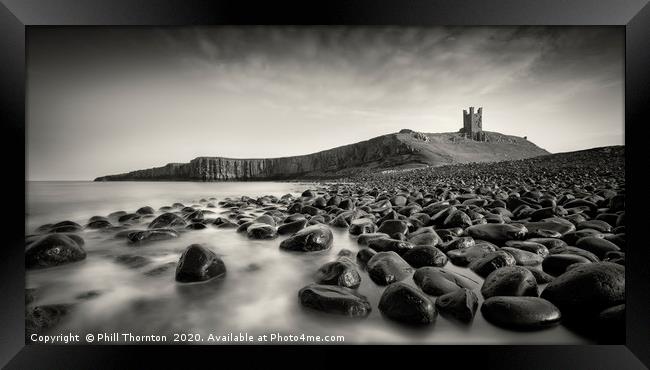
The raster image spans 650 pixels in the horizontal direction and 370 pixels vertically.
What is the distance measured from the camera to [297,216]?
3.41 m

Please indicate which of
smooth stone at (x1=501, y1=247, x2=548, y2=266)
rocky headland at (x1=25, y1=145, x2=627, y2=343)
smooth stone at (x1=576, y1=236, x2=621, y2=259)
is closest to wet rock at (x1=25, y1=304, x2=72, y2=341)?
rocky headland at (x1=25, y1=145, x2=627, y2=343)

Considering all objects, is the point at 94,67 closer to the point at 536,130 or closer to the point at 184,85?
the point at 184,85

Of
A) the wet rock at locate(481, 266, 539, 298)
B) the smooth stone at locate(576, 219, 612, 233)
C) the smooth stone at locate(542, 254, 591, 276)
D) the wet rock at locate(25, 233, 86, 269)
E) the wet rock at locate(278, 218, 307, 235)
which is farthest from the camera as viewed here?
the wet rock at locate(278, 218, 307, 235)

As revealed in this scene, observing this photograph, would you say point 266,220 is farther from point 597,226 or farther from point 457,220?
point 597,226

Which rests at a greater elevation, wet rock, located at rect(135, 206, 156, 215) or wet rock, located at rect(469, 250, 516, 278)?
wet rock, located at rect(135, 206, 156, 215)

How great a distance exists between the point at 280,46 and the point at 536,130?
243cm

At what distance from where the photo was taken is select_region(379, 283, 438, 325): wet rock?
1.38 meters

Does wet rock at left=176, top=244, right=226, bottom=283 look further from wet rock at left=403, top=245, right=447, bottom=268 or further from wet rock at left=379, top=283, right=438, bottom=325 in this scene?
wet rock at left=403, top=245, right=447, bottom=268

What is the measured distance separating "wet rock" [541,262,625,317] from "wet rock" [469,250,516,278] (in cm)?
34

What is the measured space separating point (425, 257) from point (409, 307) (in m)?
0.61

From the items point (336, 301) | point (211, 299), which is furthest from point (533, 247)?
point (211, 299)

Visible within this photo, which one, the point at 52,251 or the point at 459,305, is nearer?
the point at 459,305

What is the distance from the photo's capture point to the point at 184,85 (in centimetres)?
247
